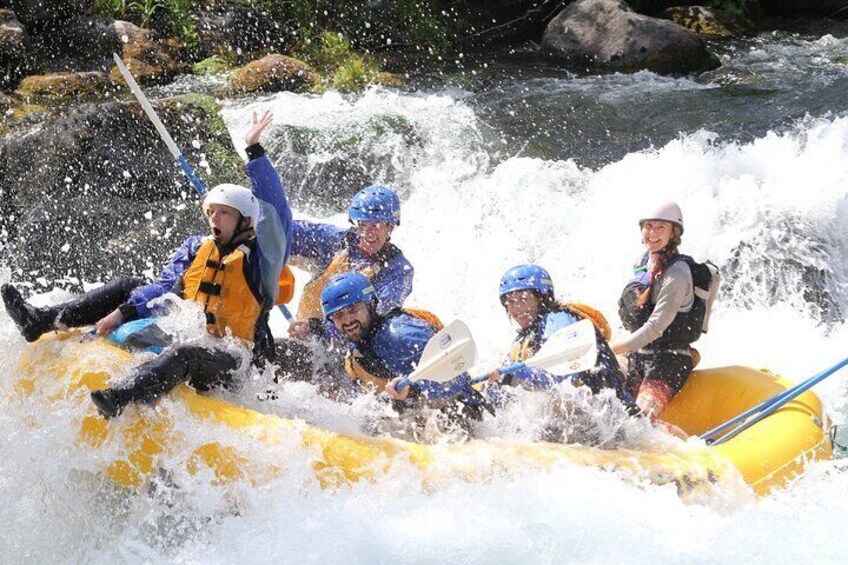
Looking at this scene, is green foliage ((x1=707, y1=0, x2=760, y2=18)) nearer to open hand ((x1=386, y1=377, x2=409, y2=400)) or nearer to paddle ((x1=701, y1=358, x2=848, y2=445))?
paddle ((x1=701, y1=358, x2=848, y2=445))

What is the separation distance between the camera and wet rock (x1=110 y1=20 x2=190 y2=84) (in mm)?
10375

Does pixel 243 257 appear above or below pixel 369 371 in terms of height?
above

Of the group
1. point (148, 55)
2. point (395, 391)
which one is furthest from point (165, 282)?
point (148, 55)

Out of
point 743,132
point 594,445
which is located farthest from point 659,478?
point 743,132

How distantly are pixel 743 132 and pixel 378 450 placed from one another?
6147 mm

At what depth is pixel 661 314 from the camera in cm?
485

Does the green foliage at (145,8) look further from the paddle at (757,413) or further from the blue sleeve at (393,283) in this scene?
the paddle at (757,413)

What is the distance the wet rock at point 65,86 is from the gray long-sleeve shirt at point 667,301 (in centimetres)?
640

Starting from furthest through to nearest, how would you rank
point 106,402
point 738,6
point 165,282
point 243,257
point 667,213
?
point 738,6 < point 667,213 < point 165,282 < point 243,257 < point 106,402

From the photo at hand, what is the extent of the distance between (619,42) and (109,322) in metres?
8.16

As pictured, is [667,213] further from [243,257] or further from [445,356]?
Result: [243,257]

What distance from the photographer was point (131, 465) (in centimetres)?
383

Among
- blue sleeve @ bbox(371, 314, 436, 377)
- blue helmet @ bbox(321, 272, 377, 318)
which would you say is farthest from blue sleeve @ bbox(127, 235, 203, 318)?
blue sleeve @ bbox(371, 314, 436, 377)

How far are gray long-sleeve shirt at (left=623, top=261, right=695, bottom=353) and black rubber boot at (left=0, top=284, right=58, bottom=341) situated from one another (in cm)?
260
